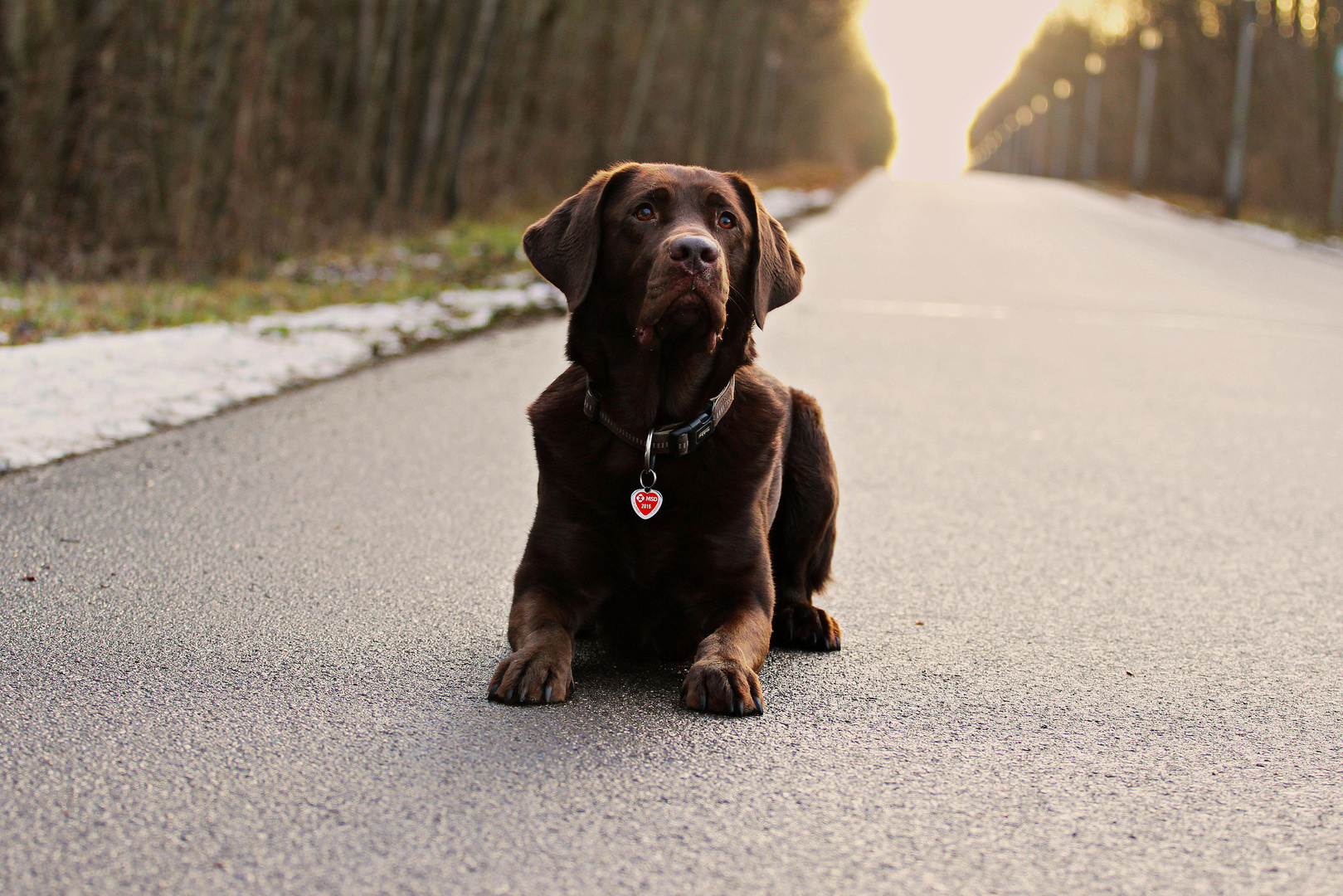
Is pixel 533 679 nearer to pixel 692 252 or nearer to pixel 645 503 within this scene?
pixel 645 503

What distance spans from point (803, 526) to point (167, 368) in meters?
4.89

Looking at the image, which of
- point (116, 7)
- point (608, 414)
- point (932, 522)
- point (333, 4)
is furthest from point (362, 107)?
point (608, 414)

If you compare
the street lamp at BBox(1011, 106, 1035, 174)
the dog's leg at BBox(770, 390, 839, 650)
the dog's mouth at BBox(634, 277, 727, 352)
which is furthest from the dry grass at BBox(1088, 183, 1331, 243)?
the street lamp at BBox(1011, 106, 1035, 174)

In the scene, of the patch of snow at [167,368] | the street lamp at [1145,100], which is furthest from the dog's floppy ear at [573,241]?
the street lamp at [1145,100]

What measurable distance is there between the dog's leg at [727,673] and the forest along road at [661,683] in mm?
64

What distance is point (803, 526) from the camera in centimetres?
406

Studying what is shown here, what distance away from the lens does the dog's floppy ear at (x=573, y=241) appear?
356cm

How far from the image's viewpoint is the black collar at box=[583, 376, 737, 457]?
3.45 meters

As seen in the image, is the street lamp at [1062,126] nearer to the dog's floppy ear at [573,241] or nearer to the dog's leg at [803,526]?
the dog's leg at [803,526]

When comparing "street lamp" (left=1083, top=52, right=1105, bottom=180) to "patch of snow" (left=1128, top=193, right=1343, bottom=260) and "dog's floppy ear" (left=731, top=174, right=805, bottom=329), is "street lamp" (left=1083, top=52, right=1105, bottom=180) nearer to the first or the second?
"patch of snow" (left=1128, top=193, right=1343, bottom=260)

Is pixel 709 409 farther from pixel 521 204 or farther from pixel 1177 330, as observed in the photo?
pixel 521 204

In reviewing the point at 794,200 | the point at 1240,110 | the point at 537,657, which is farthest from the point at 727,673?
the point at 1240,110

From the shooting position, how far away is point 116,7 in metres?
11.7

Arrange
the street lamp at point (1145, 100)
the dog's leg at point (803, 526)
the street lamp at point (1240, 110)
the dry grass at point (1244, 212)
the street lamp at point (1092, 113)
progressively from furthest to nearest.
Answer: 1. the street lamp at point (1092, 113)
2. the street lamp at point (1145, 100)
3. the street lamp at point (1240, 110)
4. the dry grass at point (1244, 212)
5. the dog's leg at point (803, 526)
